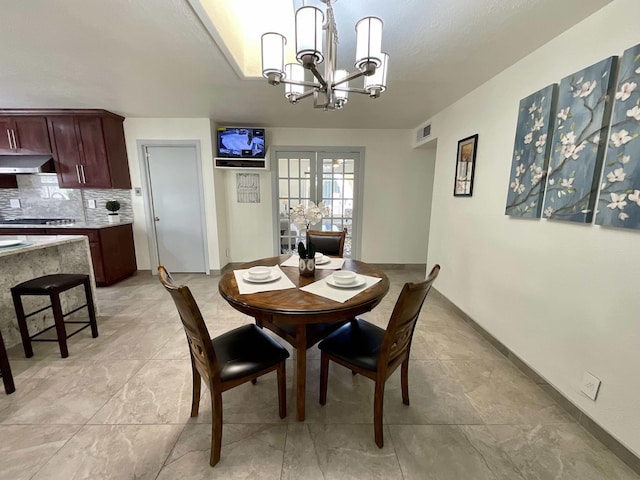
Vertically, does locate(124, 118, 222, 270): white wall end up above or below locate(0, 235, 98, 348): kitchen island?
above

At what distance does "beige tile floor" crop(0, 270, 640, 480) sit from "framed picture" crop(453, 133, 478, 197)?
158 cm

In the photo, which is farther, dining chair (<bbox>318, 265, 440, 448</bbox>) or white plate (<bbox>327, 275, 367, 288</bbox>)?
white plate (<bbox>327, 275, 367, 288</bbox>)

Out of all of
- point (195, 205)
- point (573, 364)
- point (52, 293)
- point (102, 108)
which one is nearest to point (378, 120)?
point (195, 205)

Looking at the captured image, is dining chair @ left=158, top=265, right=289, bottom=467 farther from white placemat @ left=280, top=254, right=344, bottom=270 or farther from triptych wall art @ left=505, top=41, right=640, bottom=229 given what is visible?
triptych wall art @ left=505, top=41, right=640, bottom=229

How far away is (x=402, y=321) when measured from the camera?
1224 mm

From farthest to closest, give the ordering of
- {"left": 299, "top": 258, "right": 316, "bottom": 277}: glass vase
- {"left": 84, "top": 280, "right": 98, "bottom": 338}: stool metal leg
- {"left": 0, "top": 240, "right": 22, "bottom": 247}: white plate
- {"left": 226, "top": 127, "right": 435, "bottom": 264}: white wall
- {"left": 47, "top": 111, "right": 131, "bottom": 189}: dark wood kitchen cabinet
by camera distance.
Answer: {"left": 226, "top": 127, "right": 435, "bottom": 264}: white wall → {"left": 47, "top": 111, "right": 131, "bottom": 189}: dark wood kitchen cabinet → {"left": 84, "top": 280, "right": 98, "bottom": 338}: stool metal leg → {"left": 0, "top": 240, "right": 22, "bottom": 247}: white plate → {"left": 299, "top": 258, "right": 316, "bottom": 277}: glass vase

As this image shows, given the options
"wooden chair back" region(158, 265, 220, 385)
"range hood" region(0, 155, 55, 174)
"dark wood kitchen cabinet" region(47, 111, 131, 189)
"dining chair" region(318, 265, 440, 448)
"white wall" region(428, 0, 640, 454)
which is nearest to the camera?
"wooden chair back" region(158, 265, 220, 385)

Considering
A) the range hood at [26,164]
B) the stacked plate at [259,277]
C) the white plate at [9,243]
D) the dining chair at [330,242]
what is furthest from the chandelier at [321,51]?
the range hood at [26,164]

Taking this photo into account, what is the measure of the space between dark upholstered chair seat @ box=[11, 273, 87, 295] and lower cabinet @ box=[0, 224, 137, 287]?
1.20 meters

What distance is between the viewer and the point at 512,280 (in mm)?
2016

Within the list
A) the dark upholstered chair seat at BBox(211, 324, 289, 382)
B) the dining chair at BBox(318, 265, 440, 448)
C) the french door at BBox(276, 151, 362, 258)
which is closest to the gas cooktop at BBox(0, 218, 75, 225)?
the french door at BBox(276, 151, 362, 258)

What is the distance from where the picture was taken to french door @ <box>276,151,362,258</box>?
4117mm

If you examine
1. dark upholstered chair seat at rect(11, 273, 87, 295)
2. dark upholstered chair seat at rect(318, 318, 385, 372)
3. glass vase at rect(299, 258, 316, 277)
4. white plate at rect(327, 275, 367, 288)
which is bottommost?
dark upholstered chair seat at rect(318, 318, 385, 372)

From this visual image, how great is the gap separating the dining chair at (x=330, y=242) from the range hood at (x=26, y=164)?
3.69 meters
